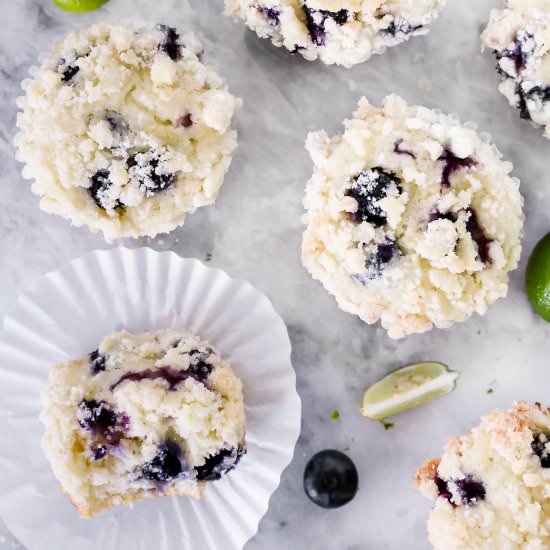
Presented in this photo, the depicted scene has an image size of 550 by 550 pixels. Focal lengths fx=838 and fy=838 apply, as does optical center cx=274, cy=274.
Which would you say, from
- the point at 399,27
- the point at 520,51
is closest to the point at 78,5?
the point at 399,27


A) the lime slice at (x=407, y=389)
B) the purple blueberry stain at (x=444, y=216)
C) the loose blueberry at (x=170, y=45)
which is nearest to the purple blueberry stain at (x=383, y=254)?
the purple blueberry stain at (x=444, y=216)

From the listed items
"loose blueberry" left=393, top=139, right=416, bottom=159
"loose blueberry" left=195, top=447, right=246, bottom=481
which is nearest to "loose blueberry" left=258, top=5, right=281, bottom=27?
"loose blueberry" left=393, top=139, right=416, bottom=159

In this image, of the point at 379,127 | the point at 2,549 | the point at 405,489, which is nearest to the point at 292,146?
the point at 379,127

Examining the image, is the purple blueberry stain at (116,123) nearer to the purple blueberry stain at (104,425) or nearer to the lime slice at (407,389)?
the purple blueberry stain at (104,425)

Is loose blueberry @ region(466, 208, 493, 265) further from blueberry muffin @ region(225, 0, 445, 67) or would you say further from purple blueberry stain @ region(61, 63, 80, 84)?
purple blueberry stain @ region(61, 63, 80, 84)

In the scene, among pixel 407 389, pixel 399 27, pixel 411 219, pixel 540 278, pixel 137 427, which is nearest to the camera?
pixel 137 427

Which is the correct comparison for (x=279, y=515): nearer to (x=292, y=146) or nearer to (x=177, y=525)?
(x=177, y=525)

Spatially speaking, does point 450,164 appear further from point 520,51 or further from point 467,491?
point 467,491
